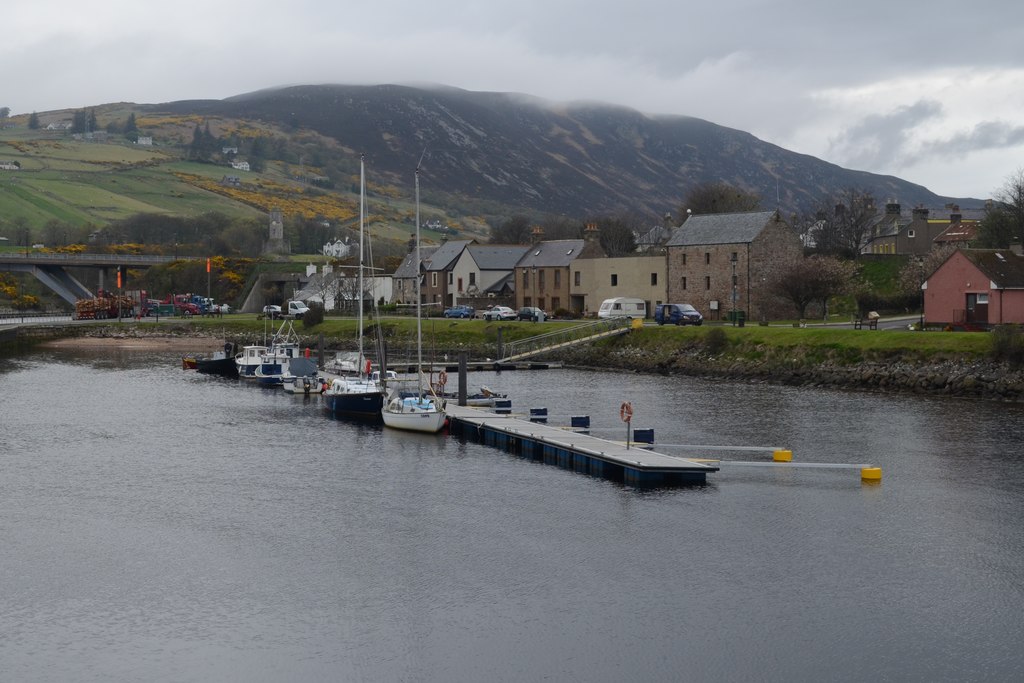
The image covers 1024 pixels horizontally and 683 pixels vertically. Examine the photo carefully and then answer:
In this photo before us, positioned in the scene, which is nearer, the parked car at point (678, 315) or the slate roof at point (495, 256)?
the parked car at point (678, 315)

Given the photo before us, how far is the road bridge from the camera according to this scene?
176 meters

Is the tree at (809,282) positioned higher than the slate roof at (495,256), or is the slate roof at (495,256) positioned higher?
the slate roof at (495,256)

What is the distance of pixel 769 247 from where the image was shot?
321 ft

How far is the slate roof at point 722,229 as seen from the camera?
323 feet

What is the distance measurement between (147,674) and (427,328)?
85.2m

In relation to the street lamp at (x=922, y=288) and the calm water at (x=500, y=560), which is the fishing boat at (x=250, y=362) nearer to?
Answer: the calm water at (x=500, y=560)

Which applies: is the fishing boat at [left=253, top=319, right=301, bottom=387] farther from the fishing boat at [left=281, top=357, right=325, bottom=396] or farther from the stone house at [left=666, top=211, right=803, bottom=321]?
the stone house at [left=666, top=211, right=803, bottom=321]

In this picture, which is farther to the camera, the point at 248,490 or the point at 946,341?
the point at 946,341

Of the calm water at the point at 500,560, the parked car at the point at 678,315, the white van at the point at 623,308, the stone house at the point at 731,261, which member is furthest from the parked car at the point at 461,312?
the calm water at the point at 500,560

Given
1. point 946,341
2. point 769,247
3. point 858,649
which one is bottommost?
point 858,649

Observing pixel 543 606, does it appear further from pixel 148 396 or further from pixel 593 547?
pixel 148 396

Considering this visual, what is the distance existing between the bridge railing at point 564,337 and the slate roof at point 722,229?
11.5 meters

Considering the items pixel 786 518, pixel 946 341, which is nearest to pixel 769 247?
pixel 946 341

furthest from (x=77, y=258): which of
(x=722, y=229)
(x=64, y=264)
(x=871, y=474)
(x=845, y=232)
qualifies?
(x=871, y=474)
